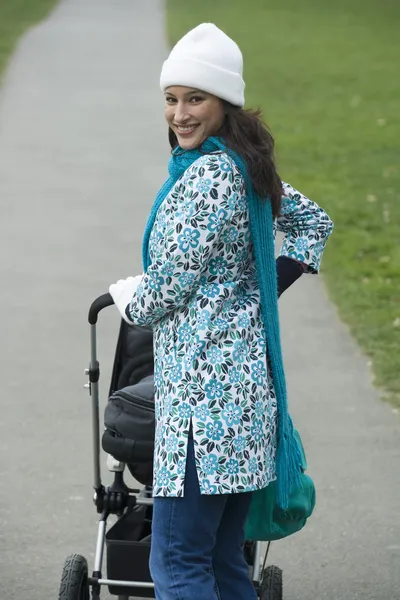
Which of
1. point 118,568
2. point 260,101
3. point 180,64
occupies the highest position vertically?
point 260,101

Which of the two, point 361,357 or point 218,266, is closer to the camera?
point 218,266

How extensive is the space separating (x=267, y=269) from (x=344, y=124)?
40.3 ft

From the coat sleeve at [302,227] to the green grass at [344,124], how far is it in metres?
2.84

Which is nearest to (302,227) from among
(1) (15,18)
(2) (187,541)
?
(2) (187,541)

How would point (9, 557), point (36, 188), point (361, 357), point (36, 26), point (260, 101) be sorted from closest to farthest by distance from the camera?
point (9, 557), point (361, 357), point (36, 188), point (260, 101), point (36, 26)

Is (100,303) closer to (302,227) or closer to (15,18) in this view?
(302,227)

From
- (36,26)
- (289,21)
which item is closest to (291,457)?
(36,26)

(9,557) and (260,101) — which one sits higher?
(260,101)

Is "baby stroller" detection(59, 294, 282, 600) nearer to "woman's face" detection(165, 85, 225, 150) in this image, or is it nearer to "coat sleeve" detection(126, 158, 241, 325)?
"coat sleeve" detection(126, 158, 241, 325)

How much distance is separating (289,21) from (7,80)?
13.6 metres

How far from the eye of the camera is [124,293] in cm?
339

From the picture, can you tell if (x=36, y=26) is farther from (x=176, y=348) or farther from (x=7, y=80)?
(x=176, y=348)

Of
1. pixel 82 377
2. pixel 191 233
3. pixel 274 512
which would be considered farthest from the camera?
pixel 82 377

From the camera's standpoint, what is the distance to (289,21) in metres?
29.3
